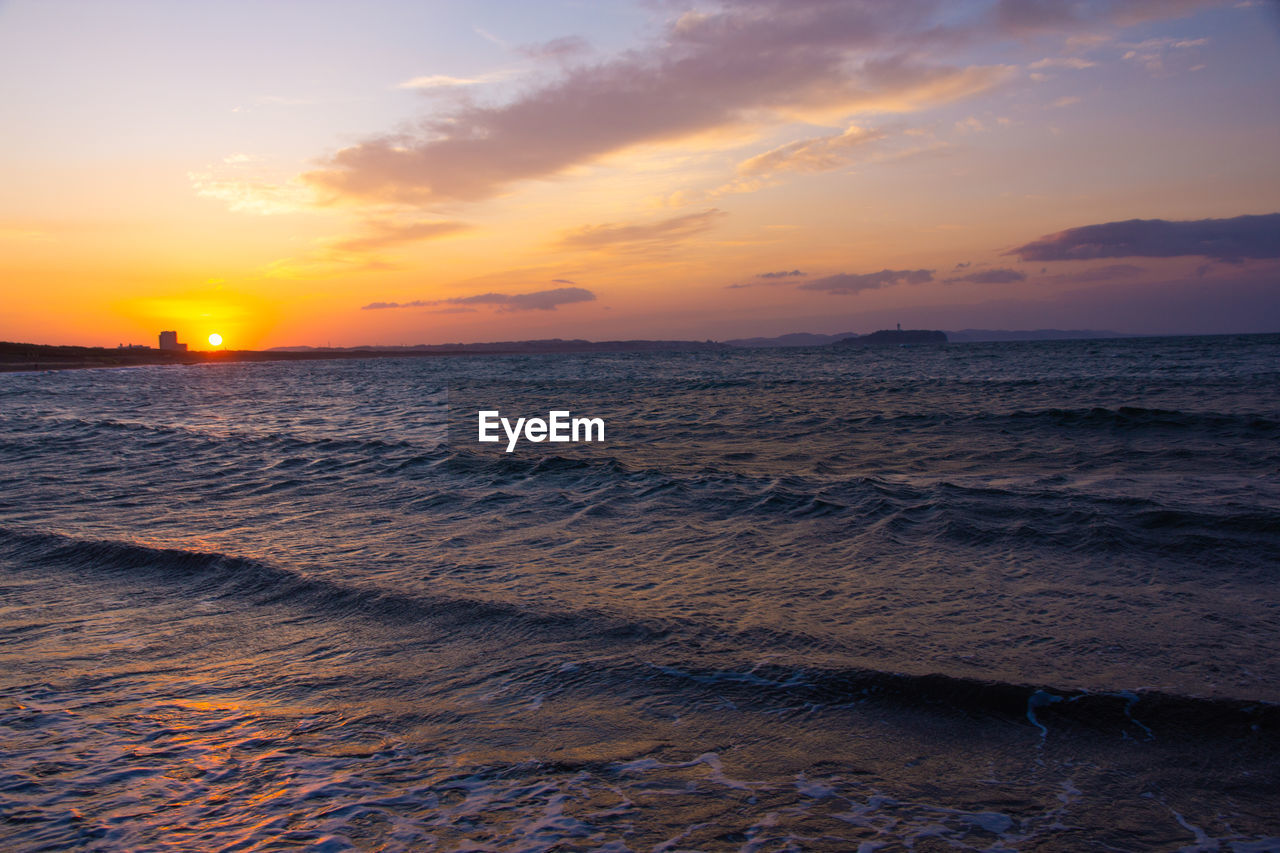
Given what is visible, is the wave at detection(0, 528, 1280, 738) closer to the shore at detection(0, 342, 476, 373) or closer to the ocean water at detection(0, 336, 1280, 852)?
the ocean water at detection(0, 336, 1280, 852)

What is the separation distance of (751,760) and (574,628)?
8.08ft

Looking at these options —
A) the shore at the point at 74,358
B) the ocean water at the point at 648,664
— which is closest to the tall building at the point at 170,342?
the shore at the point at 74,358

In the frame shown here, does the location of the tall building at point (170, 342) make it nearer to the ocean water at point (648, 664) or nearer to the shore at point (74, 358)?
the shore at point (74, 358)

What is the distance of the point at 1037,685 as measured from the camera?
5.43 m

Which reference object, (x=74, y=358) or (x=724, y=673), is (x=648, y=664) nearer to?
(x=724, y=673)

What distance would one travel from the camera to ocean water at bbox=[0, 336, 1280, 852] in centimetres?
397

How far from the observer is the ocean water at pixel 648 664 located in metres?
3.97

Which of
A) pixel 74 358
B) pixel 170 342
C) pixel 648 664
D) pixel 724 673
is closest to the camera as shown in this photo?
pixel 724 673

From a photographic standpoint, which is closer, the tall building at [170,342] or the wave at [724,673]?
the wave at [724,673]

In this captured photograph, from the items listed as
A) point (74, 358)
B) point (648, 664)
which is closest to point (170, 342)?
point (74, 358)

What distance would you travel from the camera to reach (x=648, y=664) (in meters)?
5.90

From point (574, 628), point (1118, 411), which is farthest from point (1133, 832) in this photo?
point (1118, 411)

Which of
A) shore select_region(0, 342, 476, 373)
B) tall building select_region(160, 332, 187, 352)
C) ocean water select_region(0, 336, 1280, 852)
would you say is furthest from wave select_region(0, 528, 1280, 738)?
tall building select_region(160, 332, 187, 352)

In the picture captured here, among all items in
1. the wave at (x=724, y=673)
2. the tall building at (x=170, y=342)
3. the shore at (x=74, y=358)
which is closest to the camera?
the wave at (x=724, y=673)
